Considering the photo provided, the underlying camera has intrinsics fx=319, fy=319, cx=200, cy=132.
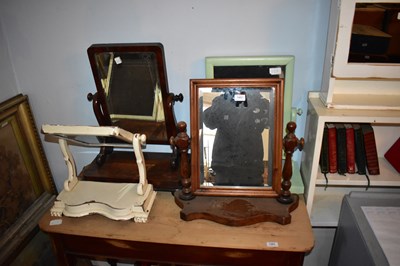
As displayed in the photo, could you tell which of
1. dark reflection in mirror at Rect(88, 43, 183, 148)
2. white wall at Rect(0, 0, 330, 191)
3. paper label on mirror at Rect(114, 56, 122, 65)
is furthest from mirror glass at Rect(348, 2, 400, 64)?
paper label on mirror at Rect(114, 56, 122, 65)

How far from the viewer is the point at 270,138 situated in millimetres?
1194

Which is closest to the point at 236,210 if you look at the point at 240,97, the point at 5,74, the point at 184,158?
the point at 184,158

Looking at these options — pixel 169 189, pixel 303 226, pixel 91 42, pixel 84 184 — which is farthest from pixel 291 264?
pixel 91 42

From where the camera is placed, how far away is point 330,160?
1.35 m

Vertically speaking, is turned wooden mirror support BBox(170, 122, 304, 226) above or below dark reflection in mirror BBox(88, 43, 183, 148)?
below

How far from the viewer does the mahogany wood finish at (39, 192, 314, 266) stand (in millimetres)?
1145

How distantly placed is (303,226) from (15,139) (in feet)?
4.45

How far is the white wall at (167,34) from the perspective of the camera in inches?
50.1

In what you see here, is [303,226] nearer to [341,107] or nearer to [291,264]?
[291,264]

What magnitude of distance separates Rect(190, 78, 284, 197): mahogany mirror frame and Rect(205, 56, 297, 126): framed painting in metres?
0.19

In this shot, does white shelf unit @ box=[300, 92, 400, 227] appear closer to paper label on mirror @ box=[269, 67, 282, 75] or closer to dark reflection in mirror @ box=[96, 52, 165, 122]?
paper label on mirror @ box=[269, 67, 282, 75]

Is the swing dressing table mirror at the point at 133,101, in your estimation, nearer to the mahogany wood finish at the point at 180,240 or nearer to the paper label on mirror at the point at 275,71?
the mahogany wood finish at the point at 180,240

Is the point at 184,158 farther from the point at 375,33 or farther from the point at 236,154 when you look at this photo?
the point at 375,33

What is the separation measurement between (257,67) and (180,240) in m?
0.75
